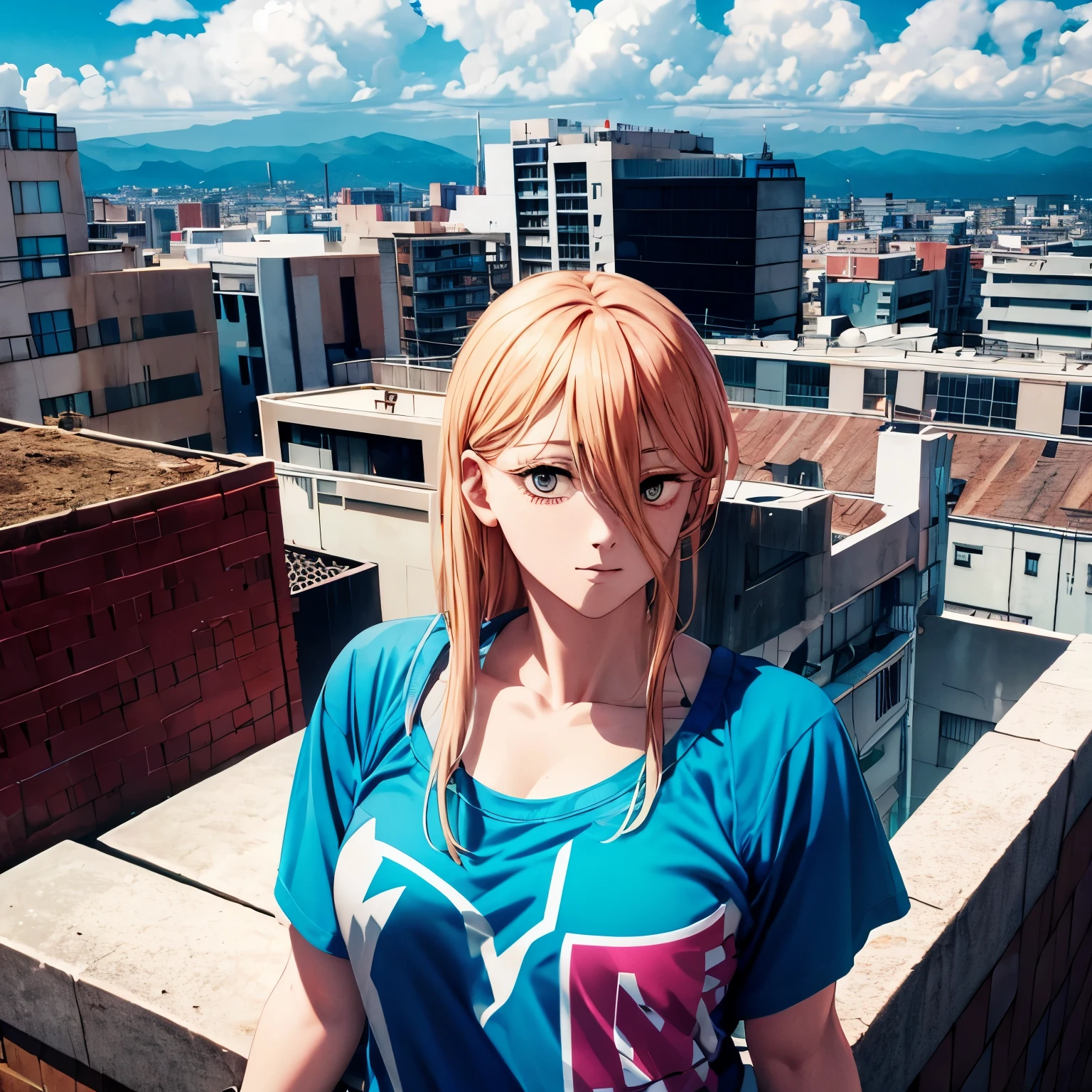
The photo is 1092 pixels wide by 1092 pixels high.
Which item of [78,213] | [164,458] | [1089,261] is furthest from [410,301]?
[164,458]

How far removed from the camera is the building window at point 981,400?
40031 millimetres

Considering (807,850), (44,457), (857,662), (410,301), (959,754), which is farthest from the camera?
(410,301)

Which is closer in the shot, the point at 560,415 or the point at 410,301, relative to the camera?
the point at 560,415

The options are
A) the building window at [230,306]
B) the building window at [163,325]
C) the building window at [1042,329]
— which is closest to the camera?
the building window at [163,325]

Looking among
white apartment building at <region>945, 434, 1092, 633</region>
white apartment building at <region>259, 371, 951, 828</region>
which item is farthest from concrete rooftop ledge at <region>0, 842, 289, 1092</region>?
white apartment building at <region>945, 434, 1092, 633</region>

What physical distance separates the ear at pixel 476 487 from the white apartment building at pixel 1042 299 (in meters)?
91.3

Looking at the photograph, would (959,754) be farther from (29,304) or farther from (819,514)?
(29,304)

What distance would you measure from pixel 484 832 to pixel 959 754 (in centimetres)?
2492

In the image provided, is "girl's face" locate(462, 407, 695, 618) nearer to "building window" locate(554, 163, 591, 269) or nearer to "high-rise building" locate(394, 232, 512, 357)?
"high-rise building" locate(394, 232, 512, 357)

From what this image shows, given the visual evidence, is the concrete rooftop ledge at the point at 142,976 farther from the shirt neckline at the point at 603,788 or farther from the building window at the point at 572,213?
the building window at the point at 572,213

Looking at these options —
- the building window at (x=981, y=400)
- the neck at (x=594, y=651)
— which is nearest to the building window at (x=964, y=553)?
the building window at (x=981, y=400)

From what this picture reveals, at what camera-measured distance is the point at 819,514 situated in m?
18.1

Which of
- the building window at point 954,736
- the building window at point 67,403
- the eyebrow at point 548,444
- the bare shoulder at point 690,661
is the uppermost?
the eyebrow at point 548,444

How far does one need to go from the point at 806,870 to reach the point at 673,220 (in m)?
81.0
